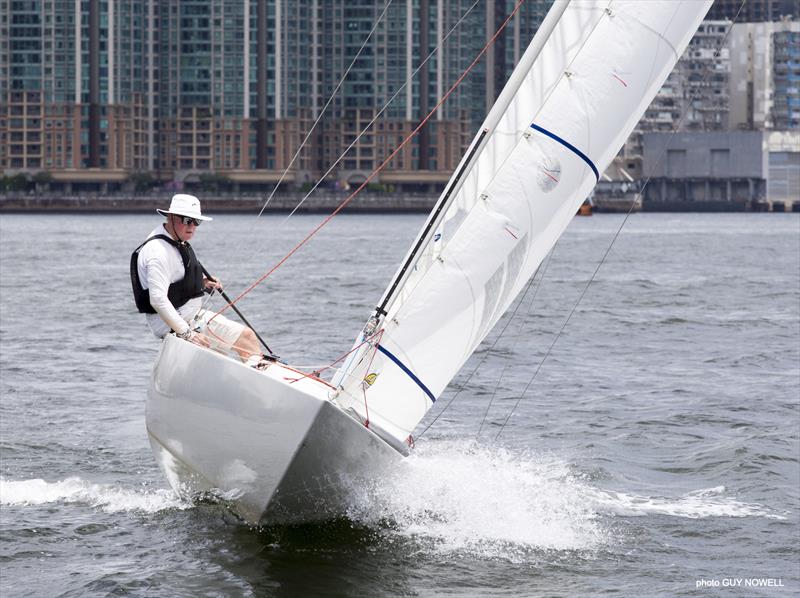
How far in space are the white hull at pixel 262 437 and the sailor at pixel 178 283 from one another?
19 cm

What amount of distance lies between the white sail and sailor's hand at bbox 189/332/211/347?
0.90 metres

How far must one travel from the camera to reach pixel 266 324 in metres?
27.4

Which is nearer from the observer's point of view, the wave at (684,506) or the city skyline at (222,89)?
the wave at (684,506)

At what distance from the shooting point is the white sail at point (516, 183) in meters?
9.79

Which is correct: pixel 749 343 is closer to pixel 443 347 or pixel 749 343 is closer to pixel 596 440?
pixel 596 440

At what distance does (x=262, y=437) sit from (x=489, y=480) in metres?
2.64

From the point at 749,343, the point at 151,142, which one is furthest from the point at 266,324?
the point at 151,142

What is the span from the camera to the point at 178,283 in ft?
34.4

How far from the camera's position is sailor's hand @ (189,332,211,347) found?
10.1 m

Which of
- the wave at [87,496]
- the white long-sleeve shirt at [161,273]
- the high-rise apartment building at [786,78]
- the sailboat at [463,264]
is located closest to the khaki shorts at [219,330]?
the white long-sleeve shirt at [161,273]

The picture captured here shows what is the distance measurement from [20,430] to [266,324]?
12.5m

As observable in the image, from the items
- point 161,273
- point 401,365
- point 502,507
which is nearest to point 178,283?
point 161,273

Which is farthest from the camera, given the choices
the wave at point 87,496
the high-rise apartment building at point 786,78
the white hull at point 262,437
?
the high-rise apartment building at point 786,78

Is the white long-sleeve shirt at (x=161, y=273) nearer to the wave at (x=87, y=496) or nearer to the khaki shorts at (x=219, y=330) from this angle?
the khaki shorts at (x=219, y=330)
